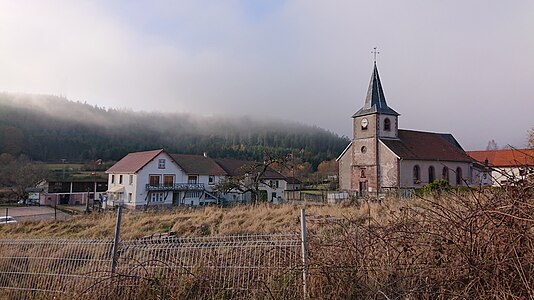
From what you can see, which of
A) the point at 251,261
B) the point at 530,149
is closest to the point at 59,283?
the point at 251,261

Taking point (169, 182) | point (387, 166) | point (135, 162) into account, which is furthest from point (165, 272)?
point (135, 162)

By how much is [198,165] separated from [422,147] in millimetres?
27294

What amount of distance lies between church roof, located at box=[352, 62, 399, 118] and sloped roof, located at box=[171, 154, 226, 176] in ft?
61.7

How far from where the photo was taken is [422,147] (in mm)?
38719

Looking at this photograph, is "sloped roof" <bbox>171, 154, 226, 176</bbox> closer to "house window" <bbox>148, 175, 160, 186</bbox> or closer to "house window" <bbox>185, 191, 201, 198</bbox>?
"house window" <bbox>185, 191, 201, 198</bbox>

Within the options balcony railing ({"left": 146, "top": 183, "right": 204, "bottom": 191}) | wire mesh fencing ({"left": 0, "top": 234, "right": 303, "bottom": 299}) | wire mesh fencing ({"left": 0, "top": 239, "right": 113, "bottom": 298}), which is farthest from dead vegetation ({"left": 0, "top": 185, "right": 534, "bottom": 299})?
balcony railing ({"left": 146, "top": 183, "right": 204, "bottom": 191})

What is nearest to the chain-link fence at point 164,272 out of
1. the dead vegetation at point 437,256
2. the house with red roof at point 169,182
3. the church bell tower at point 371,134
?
the dead vegetation at point 437,256

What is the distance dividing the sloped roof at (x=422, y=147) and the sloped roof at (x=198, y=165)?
2107cm

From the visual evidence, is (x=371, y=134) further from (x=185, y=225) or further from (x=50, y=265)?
(x=50, y=265)

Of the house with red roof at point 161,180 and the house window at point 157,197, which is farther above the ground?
the house with red roof at point 161,180

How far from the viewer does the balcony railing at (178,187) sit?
3891 centimetres

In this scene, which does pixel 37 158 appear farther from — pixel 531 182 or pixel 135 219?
pixel 531 182

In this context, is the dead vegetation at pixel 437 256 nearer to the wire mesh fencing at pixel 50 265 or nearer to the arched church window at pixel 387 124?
the wire mesh fencing at pixel 50 265

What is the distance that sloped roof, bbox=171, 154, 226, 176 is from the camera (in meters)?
43.0
